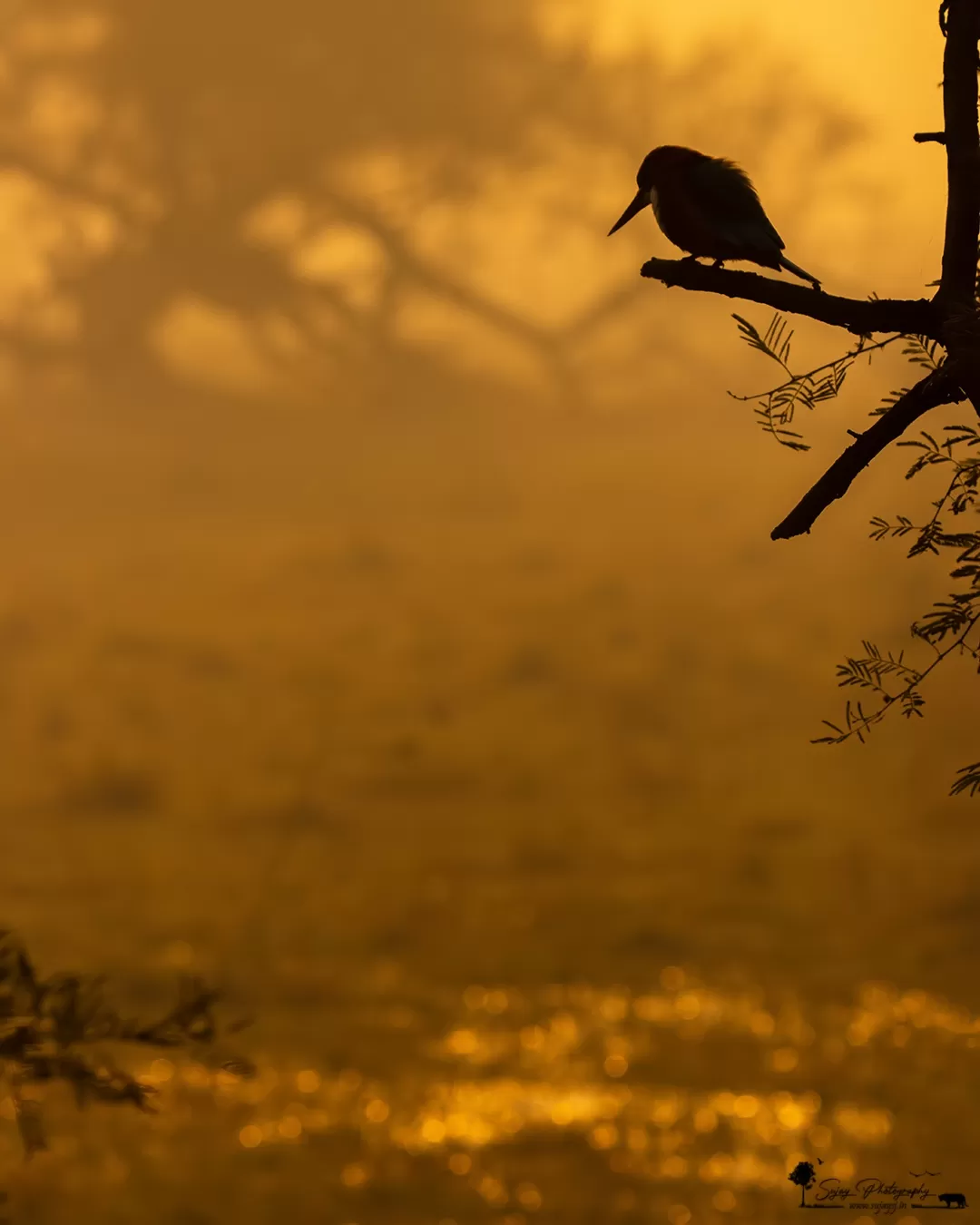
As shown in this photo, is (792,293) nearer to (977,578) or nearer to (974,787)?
(977,578)

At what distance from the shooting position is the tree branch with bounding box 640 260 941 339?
708cm

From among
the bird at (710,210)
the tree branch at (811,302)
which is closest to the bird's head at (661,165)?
the bird at (710,210)

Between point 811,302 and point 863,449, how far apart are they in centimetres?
86

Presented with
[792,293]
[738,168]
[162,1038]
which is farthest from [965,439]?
[162,1038]

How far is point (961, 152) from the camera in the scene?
6934 millimetres

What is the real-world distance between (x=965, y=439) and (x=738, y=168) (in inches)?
158

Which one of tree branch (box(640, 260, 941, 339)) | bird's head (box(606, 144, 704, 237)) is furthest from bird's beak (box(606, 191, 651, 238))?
tree branch (box(640, 260, 941, 339))

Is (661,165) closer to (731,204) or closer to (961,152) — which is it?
(731,204)

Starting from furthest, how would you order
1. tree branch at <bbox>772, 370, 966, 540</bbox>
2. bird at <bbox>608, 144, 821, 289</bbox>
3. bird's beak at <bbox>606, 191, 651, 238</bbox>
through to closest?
bird's beak at <bbox>606, 191, 651, 238</bbox> → bird at <bbox>608, 144, 821, 289</bbox> → tree branch at <bbox>772, 370, 966, 540</bbox>

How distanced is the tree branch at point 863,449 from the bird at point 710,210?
2.43m

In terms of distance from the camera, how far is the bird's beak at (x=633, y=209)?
11438mm

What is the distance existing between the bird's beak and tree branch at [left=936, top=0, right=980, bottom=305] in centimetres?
441

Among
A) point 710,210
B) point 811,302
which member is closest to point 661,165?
point 710,210

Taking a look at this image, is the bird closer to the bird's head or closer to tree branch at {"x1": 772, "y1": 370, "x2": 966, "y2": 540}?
the bird's head
